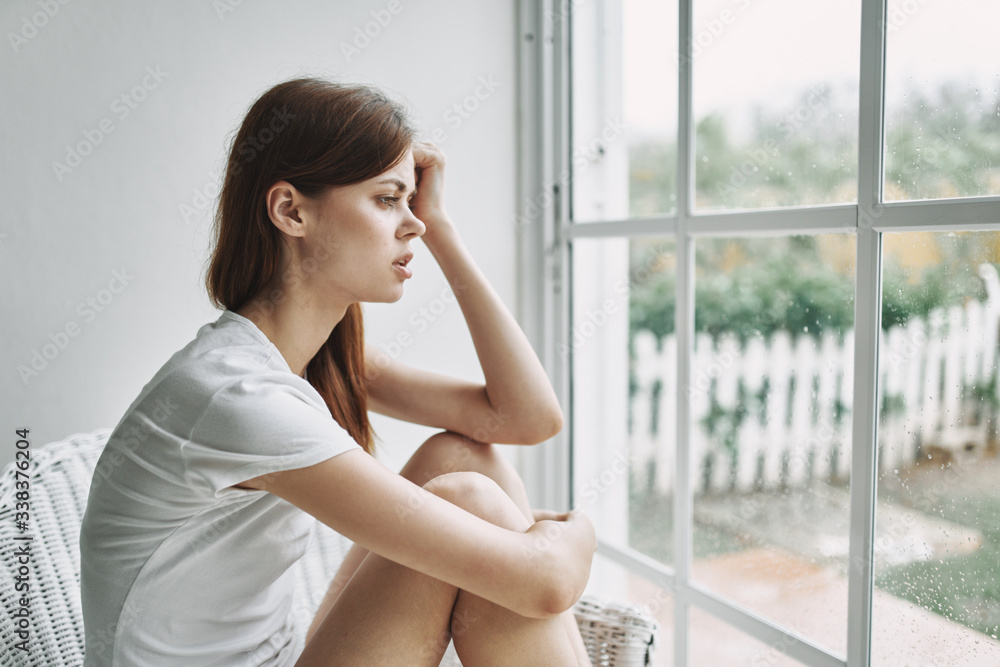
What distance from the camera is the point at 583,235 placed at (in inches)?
64.9

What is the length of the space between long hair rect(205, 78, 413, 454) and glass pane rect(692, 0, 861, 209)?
612 millimetres

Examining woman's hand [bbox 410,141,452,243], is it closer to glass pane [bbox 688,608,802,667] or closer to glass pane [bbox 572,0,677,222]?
glass pane [bbox 572,0,677,222]

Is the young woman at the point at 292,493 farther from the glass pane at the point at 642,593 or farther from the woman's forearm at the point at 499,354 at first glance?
the glass pane at the point at 642,593

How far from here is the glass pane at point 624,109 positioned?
4.79ft

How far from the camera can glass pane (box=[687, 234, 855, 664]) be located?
1142 millimetres

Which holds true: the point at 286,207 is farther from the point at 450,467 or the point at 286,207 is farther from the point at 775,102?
the point at 775,102

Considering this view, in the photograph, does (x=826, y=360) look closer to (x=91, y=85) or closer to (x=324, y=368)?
(x=324, y=368)

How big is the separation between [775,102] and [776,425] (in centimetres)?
55

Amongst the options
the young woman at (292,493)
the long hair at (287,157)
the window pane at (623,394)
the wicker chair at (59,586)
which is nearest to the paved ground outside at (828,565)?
the window pane at (623,394)

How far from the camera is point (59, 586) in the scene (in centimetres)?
111

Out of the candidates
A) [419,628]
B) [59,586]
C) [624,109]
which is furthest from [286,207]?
[624,109]

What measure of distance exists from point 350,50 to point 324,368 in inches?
28.6

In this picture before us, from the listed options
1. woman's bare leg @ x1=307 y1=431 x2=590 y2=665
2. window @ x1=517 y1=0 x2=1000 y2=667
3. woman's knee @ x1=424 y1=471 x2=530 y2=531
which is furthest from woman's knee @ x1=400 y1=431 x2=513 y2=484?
window @ x1=517 y1=0 x2=1000 y2=667

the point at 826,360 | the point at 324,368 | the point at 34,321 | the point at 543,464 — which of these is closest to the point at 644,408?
the point at 543,464
